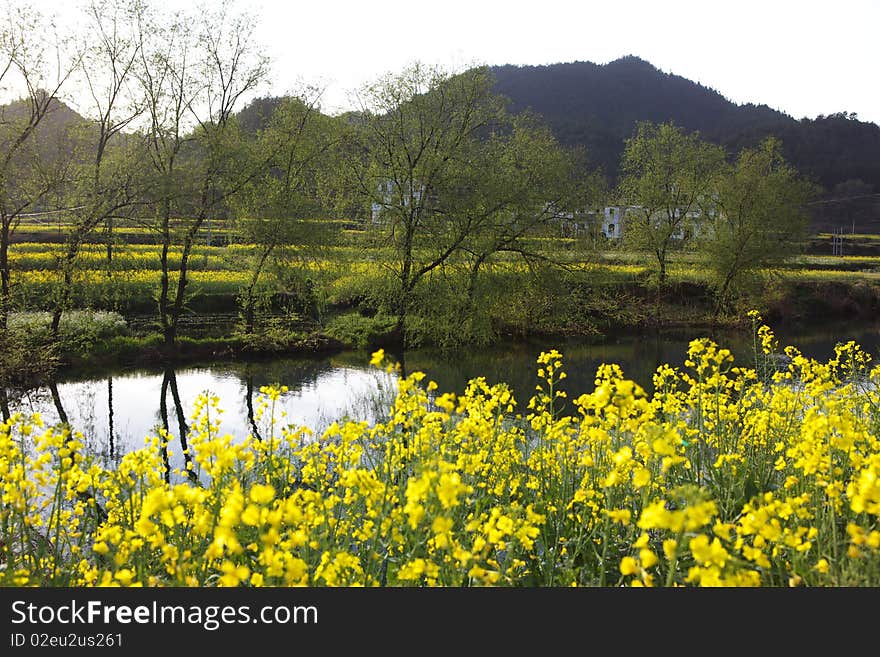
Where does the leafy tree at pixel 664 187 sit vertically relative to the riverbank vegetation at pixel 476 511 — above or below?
above

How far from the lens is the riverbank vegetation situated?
2633 millimetres

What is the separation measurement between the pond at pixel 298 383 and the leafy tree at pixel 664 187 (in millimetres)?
9661

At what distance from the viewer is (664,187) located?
34.2 meters

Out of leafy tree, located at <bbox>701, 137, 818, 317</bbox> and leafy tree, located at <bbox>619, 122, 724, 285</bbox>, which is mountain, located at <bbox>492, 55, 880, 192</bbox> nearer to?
leafy tree, located at <bbox>619, 122, 724, 285</bbox>

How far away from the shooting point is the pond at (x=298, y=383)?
12648 millimetres

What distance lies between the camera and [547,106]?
10512 centimetres

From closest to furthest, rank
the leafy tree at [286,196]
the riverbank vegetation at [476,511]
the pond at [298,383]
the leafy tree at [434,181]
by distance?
the riverbank vegetation at [476,511] → the pond at [298,383] → the leafy tree at [286,196] → the leafy tree at [434,181]

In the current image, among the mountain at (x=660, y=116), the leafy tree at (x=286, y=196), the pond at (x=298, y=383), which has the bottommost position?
the pond at (x=298, y=383)

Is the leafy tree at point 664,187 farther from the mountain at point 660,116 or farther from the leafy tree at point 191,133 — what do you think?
the mountain at point 660,116

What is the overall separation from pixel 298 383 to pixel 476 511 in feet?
43.5

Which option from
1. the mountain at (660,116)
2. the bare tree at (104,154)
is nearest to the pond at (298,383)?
the bare tree at (104,154)

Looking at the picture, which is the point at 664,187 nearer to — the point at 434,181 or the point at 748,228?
the point at 748,228

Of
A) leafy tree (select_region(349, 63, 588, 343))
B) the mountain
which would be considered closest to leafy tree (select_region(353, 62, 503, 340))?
leafy tree (select_region(349, 63, 588, 343))

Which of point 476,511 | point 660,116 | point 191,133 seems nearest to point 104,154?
point 191,133
